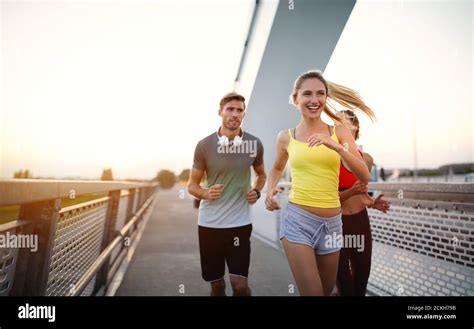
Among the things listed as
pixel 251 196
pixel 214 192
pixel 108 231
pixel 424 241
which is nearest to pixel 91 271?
pixel 108 231

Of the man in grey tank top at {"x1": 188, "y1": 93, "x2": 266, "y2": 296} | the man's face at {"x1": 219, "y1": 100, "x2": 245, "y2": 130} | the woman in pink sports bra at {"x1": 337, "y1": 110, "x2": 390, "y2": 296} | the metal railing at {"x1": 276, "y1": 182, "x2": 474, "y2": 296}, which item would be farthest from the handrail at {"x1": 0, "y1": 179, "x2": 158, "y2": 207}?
the metal railing at {"x1": 276, "y1": 182, "x2": 474, "y2": 296}

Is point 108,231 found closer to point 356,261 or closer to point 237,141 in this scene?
point 237,141

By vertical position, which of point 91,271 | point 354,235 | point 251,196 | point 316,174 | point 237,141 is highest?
point 237,141

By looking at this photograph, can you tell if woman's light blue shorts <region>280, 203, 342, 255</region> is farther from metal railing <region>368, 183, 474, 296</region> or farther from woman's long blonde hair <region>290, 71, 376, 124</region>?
metal railing <region>368, 183, 474, 296</region>

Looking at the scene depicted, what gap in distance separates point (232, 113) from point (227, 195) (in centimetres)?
57

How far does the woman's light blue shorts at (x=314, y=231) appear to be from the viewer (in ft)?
6.26

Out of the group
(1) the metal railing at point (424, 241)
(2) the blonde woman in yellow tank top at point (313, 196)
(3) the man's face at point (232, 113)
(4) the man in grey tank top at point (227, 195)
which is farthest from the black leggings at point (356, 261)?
(3) the man's face at point (232, 113)

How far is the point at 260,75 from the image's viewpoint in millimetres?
5082

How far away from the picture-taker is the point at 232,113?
7.59ft

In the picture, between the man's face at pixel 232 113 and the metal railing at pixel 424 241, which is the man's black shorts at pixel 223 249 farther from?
the metal railing at pixel 424 241
